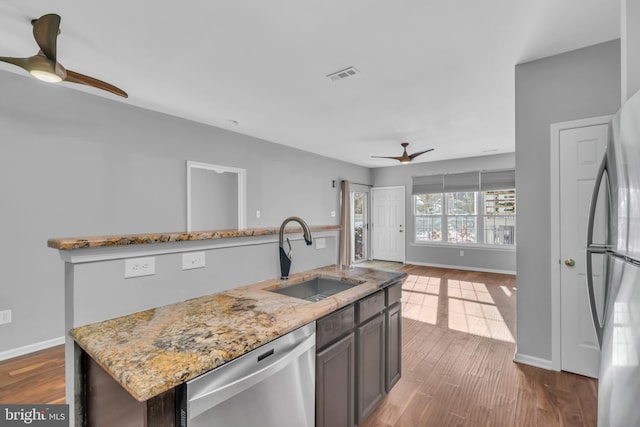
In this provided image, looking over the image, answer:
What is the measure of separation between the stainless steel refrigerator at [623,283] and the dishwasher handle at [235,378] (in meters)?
1.05

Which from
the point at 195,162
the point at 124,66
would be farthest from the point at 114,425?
the point at 195,162

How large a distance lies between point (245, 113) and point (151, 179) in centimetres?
144

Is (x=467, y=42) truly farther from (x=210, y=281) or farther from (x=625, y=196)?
(x=210, y=281)

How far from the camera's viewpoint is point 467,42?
2240 mm

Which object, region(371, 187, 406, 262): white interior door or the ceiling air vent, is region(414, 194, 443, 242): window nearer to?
region(371, 187, 406, 262): white interior door

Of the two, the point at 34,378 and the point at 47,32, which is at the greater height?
the point at 47,32

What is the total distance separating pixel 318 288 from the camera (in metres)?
2.09

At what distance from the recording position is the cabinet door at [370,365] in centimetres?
170

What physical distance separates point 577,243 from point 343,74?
8.00 ft

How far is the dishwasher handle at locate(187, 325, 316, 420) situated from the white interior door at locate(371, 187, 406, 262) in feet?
21.9

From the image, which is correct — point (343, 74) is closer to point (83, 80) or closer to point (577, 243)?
point (83, 80)

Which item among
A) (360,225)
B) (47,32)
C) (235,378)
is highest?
(47,32)

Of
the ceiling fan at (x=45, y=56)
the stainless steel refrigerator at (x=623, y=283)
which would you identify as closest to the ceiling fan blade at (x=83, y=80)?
the ceiling fan at (x=45, y=56)

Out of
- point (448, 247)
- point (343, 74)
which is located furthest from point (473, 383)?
point (448, 247)
